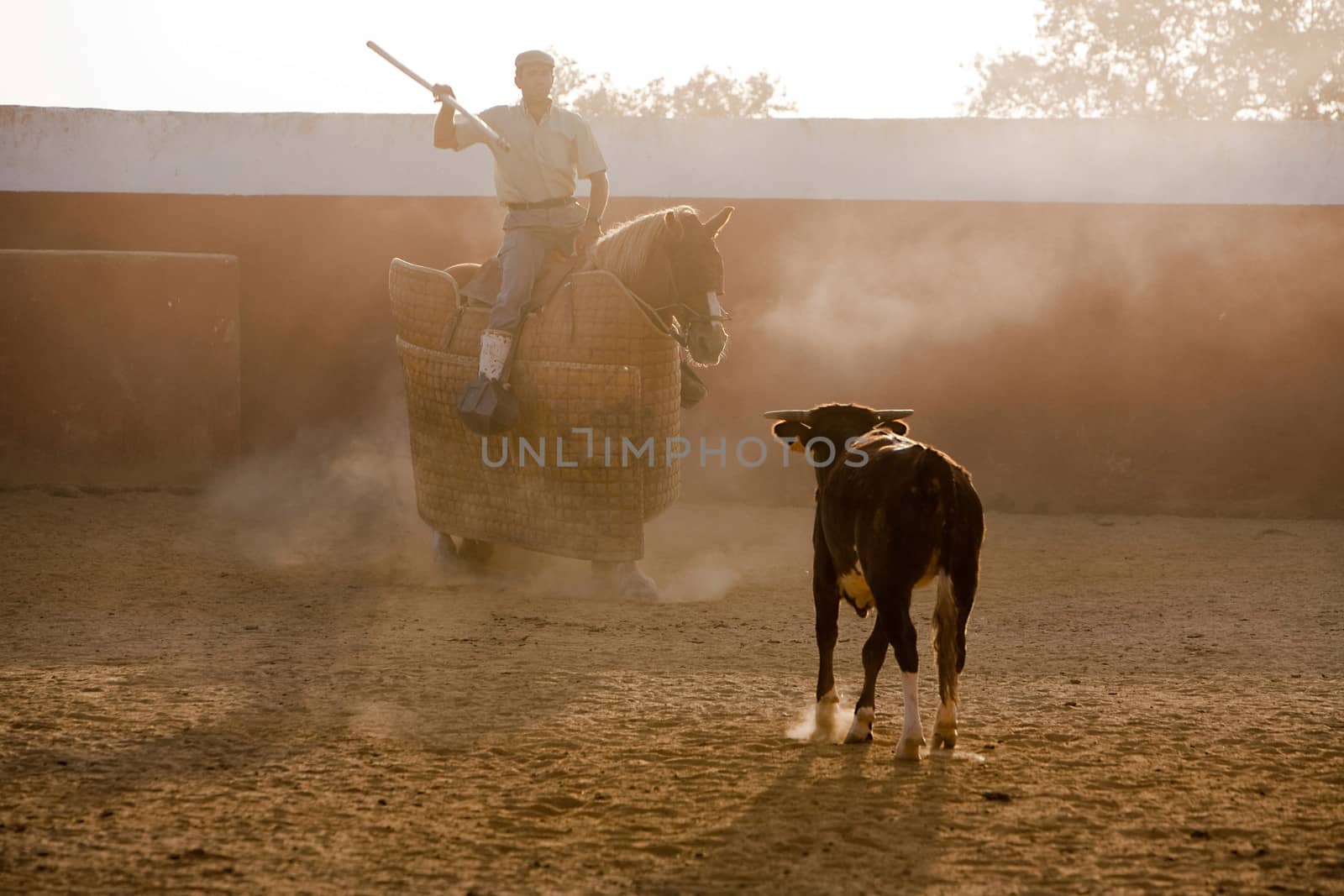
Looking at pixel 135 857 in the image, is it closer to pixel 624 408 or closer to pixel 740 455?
pixel 624 408

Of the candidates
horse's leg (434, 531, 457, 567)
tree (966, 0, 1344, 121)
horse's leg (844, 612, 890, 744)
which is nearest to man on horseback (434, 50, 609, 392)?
horse's leg (434, 531, 457, 567)

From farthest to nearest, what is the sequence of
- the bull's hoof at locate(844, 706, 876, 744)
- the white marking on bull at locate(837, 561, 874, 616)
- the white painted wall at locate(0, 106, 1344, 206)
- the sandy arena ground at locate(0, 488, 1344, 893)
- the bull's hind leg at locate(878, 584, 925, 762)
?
1. the white painted wall at locate(0, 106, 1344, 206)
2. the white marking on bull at locate(837, 561, 874, 616)
3. the bull's hoof at locate(844, 706, 876, 744)
4. the bull's hind leg at locate(878, 584, 925, 762)
5. the sandy arena ground at locate(0, 488, 1344, 893)

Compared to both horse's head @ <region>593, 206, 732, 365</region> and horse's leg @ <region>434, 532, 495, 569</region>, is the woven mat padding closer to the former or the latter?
horse's head @ <region>593, 206, 732, 365</region>

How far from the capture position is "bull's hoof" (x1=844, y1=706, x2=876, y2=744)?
4.56 meters

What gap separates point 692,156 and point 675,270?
18.0 ft

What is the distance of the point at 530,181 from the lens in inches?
290

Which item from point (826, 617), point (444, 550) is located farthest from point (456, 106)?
point (826, 617)

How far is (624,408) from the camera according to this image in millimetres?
7223

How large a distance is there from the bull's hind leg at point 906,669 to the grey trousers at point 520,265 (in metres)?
3.44

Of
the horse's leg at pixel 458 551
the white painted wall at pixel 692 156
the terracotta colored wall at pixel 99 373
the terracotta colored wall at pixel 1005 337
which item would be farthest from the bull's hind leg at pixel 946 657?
the white painted wall at pixel 692 156

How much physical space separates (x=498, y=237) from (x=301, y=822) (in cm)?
801

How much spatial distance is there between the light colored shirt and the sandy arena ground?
2015mm

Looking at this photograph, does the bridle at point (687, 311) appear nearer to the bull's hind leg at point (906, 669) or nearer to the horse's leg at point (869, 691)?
the horse's leg at point (869, 691)

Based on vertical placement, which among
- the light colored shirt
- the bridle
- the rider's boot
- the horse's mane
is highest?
the light colored shirt
